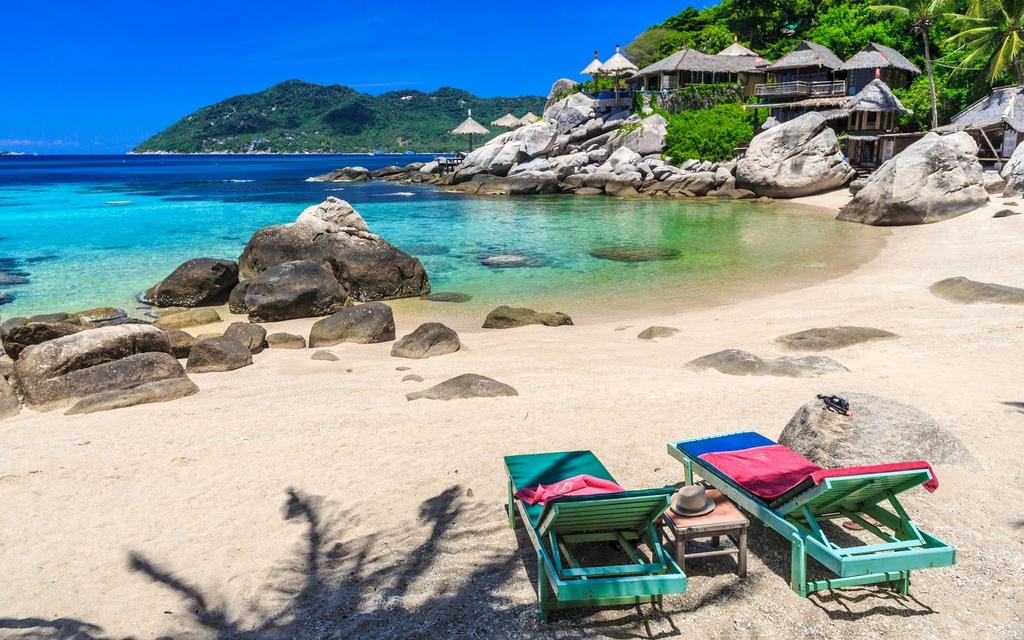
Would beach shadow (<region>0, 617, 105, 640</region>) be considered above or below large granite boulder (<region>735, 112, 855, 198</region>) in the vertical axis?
below

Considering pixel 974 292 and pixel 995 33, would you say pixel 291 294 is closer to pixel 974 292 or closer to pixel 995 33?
pixel 974 292

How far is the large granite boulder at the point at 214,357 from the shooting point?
942 centimetres

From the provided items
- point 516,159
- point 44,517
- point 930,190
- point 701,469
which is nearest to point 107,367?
point 44,517

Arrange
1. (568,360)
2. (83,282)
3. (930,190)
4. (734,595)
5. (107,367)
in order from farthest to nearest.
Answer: (930,190) → (83,282) → (568,360) → (107,367) → (734,595)

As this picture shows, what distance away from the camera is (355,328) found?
1164cm

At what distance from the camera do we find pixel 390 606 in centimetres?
393

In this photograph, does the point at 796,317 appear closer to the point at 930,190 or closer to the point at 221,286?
the point at 221,286

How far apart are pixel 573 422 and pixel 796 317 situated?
263 inches

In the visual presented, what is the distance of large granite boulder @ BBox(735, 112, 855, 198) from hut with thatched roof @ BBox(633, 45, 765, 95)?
Result: 12.9 meters

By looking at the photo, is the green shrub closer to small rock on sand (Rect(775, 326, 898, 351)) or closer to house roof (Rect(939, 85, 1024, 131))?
house roof (Rect(939, 85, 1024, 131))

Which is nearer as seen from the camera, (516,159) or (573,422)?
(573,422)

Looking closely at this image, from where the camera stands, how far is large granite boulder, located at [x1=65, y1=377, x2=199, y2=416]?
7659mm

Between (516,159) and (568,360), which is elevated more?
(516,159)

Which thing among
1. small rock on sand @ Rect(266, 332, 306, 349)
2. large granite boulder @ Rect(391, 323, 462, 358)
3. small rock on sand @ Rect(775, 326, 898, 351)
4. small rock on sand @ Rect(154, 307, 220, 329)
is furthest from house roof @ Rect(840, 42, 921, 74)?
small rock on sand @ Rect(266, 332, 306, 349)
